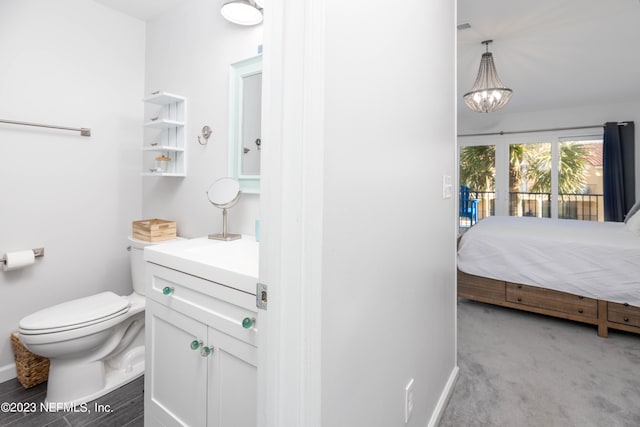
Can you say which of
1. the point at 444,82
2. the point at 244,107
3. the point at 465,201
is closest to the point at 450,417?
the point at 444,82

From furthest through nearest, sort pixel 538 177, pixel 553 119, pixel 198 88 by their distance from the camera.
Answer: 1. pixel 538 177
2. pixel 553 119
3. pixel 198 88

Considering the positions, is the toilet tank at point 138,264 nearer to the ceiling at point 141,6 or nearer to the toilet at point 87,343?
the toilet at point 87,343

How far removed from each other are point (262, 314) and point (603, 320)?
9.19 feet

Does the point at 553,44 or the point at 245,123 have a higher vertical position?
the point at 553,44

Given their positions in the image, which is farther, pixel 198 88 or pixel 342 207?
pixel 198 88

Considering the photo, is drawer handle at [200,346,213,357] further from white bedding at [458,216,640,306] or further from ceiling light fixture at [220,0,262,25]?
white bedding at [458,216,640,306]

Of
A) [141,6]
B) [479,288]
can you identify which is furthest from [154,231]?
[479,288]

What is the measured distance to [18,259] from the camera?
177 cm

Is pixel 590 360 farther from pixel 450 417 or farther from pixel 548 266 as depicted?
pixel 450 417

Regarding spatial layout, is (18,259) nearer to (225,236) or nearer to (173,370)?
(225,236)

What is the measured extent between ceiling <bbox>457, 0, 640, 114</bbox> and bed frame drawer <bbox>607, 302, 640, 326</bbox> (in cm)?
225

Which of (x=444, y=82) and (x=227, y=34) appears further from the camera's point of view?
(x=227, y=34)

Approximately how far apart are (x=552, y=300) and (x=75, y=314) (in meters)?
3.22

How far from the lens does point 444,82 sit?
1510mm
